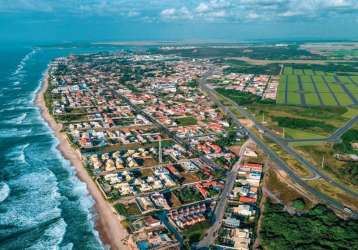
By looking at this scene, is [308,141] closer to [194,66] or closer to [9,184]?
[9,184]

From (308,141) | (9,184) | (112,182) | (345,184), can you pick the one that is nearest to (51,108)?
(9,184)

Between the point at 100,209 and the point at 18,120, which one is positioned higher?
the point at 100,209

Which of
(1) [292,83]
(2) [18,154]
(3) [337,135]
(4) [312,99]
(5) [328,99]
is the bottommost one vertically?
(2) [18,154]

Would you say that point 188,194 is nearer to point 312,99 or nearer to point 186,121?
point 186,121

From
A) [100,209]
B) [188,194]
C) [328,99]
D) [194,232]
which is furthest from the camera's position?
Answer: [328,99]

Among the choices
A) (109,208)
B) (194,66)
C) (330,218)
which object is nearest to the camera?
(330,218)

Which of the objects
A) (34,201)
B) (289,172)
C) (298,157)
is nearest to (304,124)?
(298,157)
